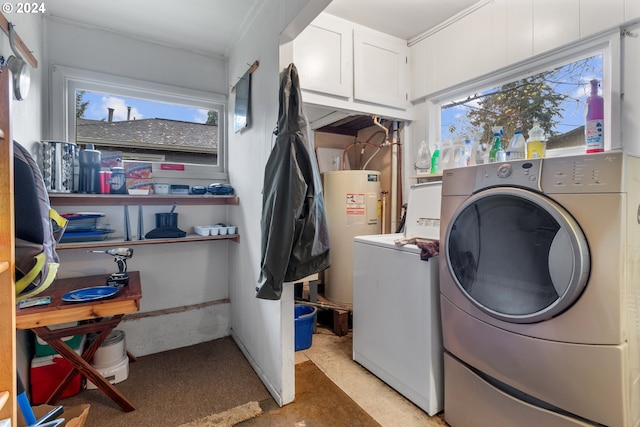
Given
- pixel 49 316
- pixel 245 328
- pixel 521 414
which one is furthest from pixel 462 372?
pixel 49 316

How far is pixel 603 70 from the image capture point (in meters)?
1.63

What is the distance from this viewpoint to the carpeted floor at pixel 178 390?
5.42 ft

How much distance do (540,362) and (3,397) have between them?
1.69 m

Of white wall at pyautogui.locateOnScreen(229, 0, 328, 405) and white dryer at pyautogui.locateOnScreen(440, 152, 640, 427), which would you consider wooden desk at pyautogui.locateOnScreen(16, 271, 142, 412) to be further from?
white dryer at pyautogui.locateOnScreen(440, 152, 640, 427)

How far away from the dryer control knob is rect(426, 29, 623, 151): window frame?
0.78 meters

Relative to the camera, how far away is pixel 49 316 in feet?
4.96

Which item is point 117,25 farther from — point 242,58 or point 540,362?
point 540,362

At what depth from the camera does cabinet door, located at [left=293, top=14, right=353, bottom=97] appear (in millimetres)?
2168

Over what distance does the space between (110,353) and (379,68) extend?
2789 millimetres

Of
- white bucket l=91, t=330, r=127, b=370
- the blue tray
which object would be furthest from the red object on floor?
the blue tray

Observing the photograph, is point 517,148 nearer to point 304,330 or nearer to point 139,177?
point 304,330

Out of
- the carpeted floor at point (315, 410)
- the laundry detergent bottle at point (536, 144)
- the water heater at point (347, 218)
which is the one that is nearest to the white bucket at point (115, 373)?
the carpeted floor at point (315, 410)

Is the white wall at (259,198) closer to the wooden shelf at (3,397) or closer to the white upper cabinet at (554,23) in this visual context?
the wooden shelf at (3,397)

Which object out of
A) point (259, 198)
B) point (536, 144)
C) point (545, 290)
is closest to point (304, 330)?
point (259, 198)
